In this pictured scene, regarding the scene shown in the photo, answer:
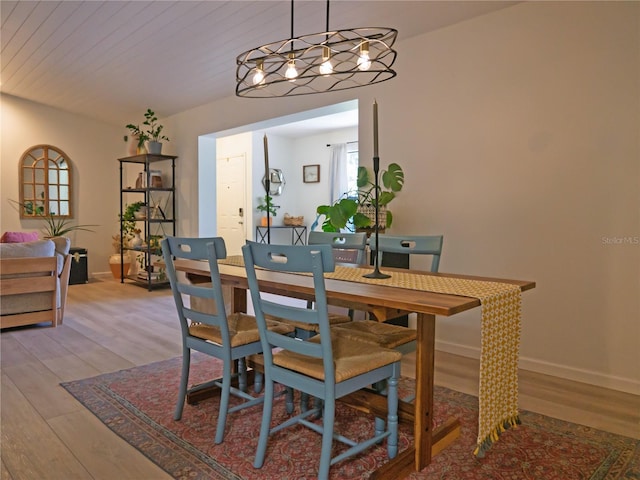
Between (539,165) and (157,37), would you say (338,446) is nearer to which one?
(539,165)

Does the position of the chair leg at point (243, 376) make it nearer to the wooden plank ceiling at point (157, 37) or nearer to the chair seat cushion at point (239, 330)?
the chair seat cushion at point (239, 330)

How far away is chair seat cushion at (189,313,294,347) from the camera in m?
2.08

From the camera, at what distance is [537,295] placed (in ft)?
9.77

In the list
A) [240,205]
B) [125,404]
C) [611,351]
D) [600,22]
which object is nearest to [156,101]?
[240,205]

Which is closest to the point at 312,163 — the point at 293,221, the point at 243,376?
the point at 293,221

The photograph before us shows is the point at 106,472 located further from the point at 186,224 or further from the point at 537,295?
the point at 186,224

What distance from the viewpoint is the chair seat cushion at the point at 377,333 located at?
206cm

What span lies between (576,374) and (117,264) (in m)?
6.16

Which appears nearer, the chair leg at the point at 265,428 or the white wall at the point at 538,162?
the chair leg at the point at 265,428

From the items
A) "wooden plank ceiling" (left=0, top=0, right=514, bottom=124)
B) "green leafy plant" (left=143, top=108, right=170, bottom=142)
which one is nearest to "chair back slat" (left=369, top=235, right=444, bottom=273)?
"wooden plank ceiling" (left=0, top=0, right=514, bottom=124)

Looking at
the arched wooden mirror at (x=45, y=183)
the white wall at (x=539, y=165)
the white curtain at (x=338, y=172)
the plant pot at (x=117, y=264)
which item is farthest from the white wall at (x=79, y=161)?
the white wall at (x=539, y=165)

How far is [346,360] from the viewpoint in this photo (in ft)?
5.76

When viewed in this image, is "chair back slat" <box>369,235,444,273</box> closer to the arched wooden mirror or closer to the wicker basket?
the wicker basket

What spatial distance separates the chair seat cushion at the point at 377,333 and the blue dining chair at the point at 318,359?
0.46 feet
